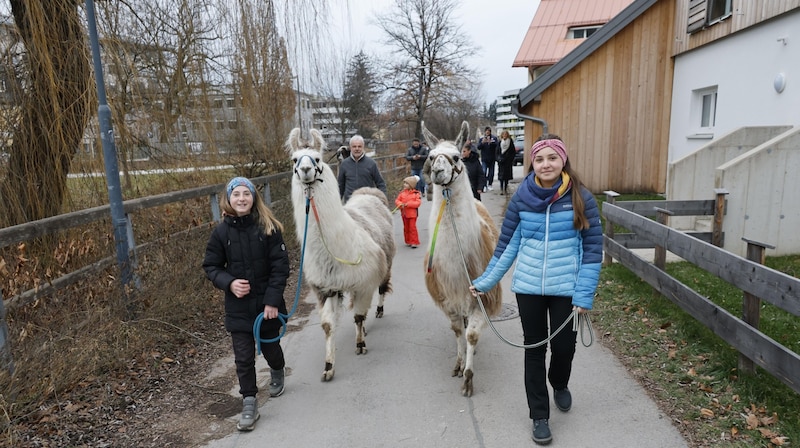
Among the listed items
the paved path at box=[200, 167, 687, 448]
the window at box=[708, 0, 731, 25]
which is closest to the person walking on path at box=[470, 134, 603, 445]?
the paved path at box=[200, 167, 687, 448]

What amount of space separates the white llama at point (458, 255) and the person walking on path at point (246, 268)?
1.19m

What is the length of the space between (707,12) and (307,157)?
8.84 metres

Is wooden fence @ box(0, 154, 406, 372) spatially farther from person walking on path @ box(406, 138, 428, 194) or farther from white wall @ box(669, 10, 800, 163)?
white wall @ box(669, 10, 800, 163)

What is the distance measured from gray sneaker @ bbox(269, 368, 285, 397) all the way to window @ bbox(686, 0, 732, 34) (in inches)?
358

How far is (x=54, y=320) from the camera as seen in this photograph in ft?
11.8

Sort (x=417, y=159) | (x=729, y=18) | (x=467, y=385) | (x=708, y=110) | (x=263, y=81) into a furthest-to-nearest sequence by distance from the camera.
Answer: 1. (x=417, y=159)
2. (x=708, y=110)
3. (x=729, y=18)
4. (x=263, y=81)
5. (x=467, y=385)

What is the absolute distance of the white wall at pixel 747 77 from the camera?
6.84 m

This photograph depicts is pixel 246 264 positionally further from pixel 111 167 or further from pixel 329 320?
pixel 111 167

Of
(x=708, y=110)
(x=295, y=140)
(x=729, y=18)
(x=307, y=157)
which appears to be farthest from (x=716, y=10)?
(x=307, y=157)

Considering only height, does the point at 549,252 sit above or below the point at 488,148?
below

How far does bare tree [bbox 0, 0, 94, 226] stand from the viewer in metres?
3.64

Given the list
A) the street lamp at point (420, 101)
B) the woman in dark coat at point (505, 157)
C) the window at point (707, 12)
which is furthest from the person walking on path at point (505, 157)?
the street lamp at point (420, 101)

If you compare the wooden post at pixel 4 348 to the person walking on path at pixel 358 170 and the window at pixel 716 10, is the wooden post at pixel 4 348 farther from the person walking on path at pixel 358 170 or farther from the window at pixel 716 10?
the window at pixel 716 10

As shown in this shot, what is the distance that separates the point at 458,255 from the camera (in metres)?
3.81
